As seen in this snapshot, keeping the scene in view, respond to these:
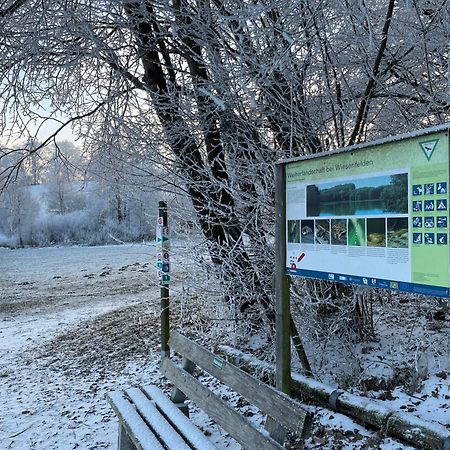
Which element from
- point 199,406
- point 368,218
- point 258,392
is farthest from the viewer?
point 199,406

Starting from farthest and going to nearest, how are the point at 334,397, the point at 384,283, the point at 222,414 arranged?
the point at 334,397 → the point at 222,414 → the point at 384,283

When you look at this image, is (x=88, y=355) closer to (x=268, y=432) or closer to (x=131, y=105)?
(x=131, y=105)

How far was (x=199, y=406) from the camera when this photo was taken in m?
3.43

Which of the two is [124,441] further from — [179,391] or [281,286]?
[281,286]

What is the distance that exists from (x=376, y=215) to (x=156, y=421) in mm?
2045

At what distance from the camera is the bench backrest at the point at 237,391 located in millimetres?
2449

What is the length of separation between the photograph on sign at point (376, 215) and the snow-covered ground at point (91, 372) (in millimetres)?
1450

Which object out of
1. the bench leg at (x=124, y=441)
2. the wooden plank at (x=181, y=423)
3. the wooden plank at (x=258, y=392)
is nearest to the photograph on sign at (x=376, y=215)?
the wooden plank at (x=258, y=392)

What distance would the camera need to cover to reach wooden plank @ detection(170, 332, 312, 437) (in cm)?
239

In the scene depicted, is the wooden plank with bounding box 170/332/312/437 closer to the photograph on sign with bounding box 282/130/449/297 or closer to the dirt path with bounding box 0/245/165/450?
the photograph on sign with bounding box 282/130/449/297

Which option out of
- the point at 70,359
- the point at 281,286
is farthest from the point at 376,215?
the point at 70,359

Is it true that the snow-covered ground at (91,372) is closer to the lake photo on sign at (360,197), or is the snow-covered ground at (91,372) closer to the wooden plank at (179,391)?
the wooden plank at (179,391)

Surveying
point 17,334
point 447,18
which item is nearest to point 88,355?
point 17,334

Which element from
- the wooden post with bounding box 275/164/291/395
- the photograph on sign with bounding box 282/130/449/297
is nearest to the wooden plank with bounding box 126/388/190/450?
the wooden post with bounding box 275/164/291/395
